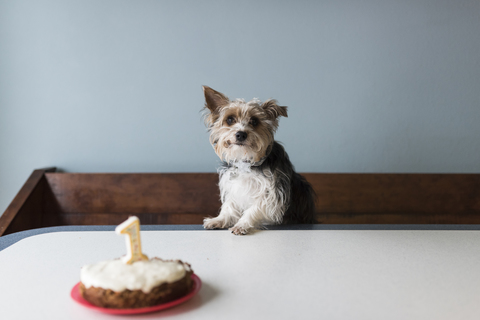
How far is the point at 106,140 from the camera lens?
260cm

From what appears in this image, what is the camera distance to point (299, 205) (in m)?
1.82

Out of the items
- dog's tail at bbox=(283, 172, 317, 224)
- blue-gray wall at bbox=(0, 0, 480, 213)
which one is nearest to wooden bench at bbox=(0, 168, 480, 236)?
blue-gray wall at bbox=(0, 0, 480, 213)

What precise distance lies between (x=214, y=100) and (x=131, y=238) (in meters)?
1.01

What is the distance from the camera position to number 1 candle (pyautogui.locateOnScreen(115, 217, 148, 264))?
78 centimetres

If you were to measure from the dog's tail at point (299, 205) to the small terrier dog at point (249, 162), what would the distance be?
2.3 inches

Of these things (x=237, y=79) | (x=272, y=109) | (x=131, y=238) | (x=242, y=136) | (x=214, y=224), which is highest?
(x=237, y=79)

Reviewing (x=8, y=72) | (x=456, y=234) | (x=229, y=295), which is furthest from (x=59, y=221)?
(x=456, y=234)

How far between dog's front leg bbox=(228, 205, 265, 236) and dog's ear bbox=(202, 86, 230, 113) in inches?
18.6

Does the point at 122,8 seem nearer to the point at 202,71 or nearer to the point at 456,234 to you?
the point at 202,71

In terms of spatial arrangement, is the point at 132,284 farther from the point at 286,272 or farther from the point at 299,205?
the point at 299,205

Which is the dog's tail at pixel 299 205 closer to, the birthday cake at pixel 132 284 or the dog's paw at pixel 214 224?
the dog's paw at pixel 214 224

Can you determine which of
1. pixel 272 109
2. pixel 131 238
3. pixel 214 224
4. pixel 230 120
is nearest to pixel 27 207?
pixel 214 224

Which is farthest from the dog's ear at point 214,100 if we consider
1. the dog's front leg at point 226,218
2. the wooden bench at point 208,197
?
the wooden bench at point 208,197

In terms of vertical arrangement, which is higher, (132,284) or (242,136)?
(242,136)
